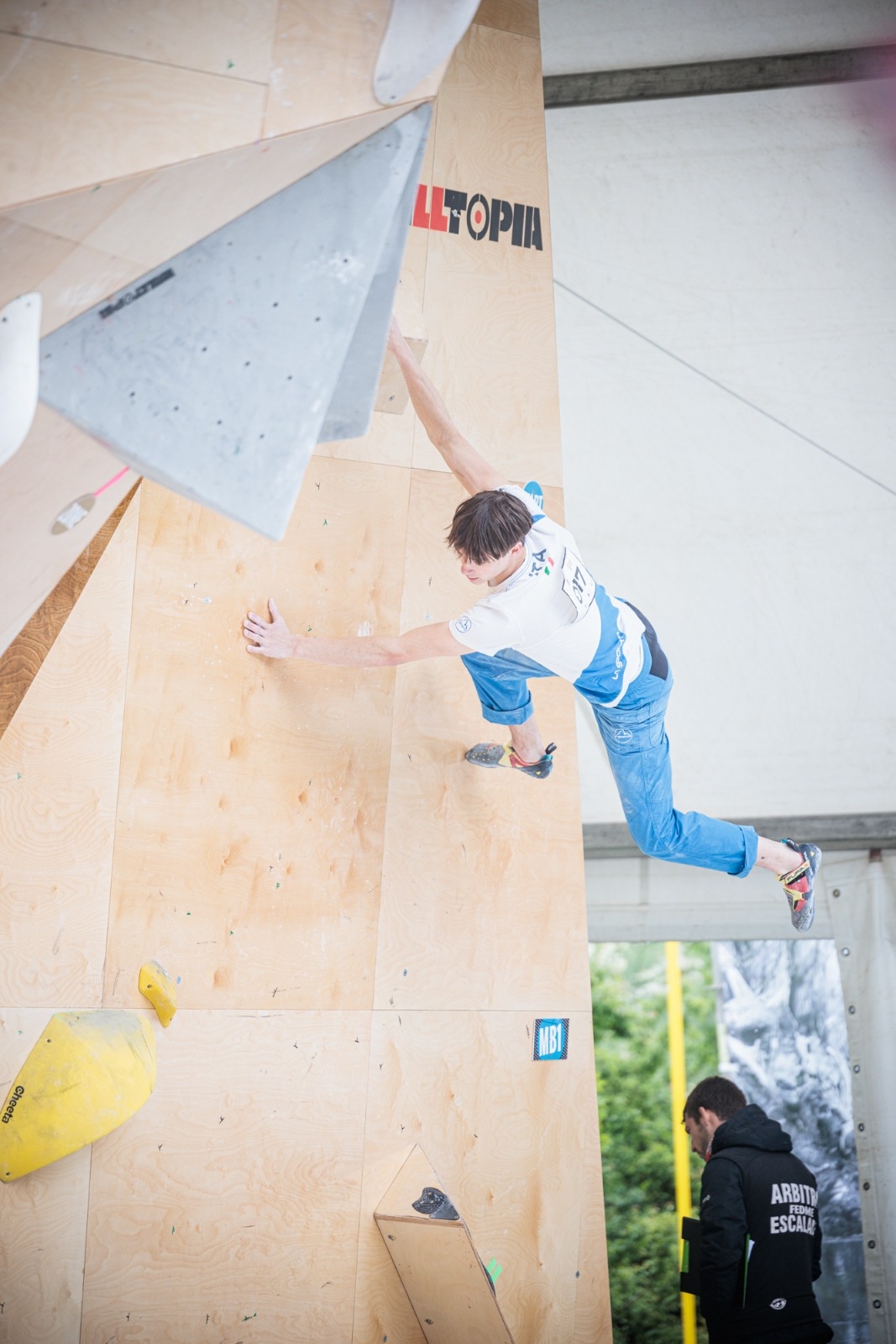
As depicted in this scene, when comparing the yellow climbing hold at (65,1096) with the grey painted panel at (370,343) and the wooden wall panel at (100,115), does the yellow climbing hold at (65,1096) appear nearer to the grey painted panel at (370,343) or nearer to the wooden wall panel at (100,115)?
the grey painted panel at (370,343)

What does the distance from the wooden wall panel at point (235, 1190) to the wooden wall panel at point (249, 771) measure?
0.57 feet

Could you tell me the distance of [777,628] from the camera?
521 cm

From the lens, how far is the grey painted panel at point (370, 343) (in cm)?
201

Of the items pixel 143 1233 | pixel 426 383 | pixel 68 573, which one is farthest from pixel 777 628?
pixel 143 1233

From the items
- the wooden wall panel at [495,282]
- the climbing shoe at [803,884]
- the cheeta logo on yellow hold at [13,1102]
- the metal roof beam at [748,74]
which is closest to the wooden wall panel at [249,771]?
the cheeta logo on yellow hold at [13,1102]

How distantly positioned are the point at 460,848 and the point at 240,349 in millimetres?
2418

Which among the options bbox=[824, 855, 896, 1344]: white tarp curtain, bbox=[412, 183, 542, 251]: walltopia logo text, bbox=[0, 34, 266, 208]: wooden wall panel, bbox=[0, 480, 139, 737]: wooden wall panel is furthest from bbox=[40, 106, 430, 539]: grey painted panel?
bbox=[824, 855, 896, 1344]: white tarp curtain

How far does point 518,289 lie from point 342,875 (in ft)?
8.63

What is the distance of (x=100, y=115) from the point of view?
1.62 meters

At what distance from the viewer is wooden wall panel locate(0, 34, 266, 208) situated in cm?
154

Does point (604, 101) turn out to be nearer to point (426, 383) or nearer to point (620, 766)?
point (426, 383)

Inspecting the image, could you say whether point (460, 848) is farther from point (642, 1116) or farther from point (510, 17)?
point (642, 1116)

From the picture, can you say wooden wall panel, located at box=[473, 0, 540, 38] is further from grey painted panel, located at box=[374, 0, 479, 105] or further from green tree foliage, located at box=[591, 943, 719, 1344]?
green tree foliage, located at box=[591, 943, 719, 1344]

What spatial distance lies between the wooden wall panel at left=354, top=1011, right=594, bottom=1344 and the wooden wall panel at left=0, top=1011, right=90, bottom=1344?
0.94 m
